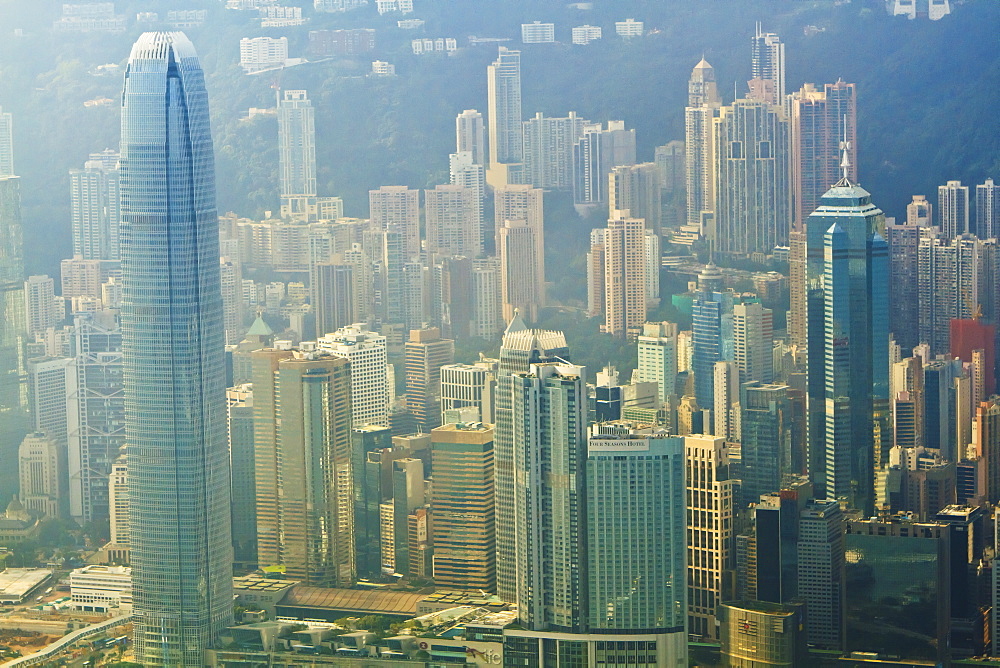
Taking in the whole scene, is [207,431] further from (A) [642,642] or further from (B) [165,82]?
(A) [642,642]

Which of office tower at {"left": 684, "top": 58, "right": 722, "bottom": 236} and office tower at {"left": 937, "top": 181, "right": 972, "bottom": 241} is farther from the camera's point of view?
office tower at {"left": 684, "top": 58, "right": 722, "bottom": 236}

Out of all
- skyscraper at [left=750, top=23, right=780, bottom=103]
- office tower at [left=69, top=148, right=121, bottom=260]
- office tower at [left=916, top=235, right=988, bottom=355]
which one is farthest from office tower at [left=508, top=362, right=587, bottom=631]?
skyscraper at [left=750, top=23, right=780, bottom=103]

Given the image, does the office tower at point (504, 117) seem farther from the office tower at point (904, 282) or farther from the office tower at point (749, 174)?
the office tower at point (904, 282)

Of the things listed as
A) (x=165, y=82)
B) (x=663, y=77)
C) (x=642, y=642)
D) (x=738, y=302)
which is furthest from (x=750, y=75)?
(x=642, y=642)

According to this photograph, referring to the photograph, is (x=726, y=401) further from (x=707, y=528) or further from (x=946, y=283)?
(x=946, y=283)

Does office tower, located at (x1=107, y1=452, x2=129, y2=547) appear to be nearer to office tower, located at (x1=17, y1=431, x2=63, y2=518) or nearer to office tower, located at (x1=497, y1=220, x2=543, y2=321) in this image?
office tower, located at (x1=17, y1=431, x2=63, y2=518)

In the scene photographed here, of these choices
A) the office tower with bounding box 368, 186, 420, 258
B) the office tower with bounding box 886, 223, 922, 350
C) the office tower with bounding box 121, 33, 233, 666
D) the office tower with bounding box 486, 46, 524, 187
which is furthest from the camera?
the office tower with bounding box 368, 186, 420, 258

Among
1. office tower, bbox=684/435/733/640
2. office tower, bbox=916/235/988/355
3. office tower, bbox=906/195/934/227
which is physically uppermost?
office tower, bbox=906/195/934/227
